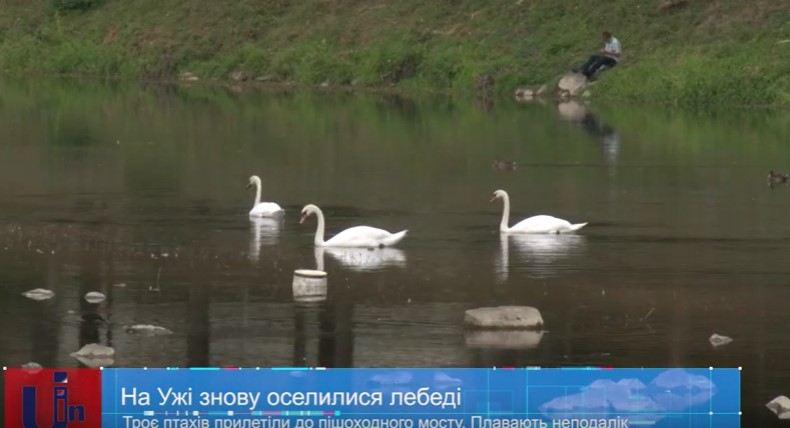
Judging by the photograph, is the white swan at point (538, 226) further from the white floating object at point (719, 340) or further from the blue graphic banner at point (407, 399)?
the blue graphic banner at point (407, 399)

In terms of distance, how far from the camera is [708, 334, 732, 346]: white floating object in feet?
51.2

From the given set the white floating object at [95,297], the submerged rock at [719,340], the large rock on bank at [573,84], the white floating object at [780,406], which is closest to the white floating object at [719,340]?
the submerged rock at [719,340]

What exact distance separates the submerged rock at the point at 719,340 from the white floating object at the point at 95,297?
17.5ft

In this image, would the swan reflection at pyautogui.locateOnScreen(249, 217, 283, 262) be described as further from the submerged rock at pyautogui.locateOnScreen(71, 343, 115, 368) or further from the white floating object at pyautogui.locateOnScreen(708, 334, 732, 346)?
the white floating object at pyautogui.locateOnScreen(708, 334, 732, 346)

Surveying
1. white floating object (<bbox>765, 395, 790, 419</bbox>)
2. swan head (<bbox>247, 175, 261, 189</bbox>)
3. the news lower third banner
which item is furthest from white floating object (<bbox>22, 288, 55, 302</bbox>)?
swan head (<bbox>247, 175, 261, 189</bbox>)

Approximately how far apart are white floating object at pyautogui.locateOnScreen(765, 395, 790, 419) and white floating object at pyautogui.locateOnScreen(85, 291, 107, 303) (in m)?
6.42

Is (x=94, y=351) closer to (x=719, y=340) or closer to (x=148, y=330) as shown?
(x=148, y=330)

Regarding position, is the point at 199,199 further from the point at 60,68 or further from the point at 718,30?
the point at 60,68

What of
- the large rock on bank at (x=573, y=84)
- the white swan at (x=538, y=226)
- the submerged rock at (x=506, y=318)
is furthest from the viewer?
the large rock on bank at (x=573, y=84)

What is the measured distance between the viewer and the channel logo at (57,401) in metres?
11.4

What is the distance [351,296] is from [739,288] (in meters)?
3.70

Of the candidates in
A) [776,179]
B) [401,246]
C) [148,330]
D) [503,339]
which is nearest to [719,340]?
[503,339]

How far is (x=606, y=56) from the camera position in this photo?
51.8 meters

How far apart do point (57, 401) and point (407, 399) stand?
2.05 meters
